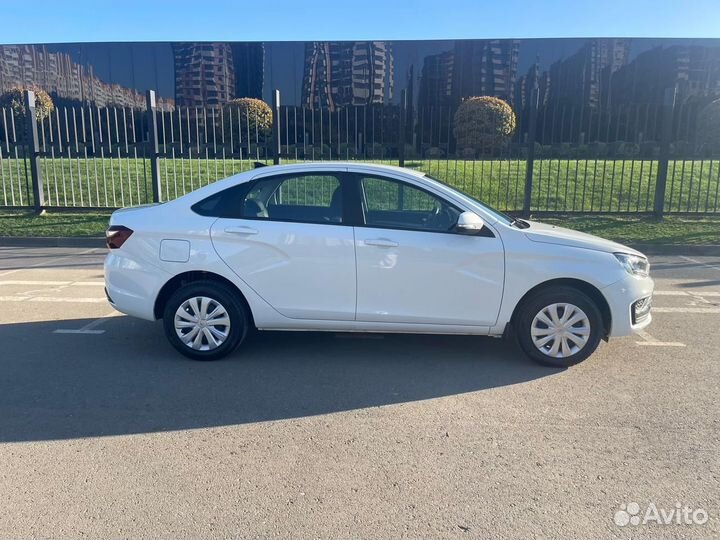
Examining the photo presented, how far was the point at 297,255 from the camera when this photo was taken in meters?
4.73

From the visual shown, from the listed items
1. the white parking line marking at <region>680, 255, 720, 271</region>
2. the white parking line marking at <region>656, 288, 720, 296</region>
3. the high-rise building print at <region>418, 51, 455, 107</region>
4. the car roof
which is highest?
the high-rise building print at <region>418, 51, 455, 107</region>

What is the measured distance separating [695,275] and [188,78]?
24.8 metres

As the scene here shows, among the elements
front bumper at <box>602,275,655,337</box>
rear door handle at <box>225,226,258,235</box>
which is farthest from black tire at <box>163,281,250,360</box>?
front bumper at <box>602,275,655,337</box>

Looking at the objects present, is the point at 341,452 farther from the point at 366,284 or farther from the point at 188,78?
the point at 188,78

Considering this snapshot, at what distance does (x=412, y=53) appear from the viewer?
1067 inches

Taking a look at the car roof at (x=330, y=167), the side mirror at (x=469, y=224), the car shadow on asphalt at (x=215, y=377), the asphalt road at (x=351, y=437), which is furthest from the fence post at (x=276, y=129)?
the side mirror at (x=469, y=224)

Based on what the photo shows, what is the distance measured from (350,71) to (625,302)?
24653 mm

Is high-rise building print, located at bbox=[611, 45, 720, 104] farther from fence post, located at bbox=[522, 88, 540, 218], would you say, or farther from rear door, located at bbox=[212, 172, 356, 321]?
rear door, located at bbox=[212, 172, 356, 321]

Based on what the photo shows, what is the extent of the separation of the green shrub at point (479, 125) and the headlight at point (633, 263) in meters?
10.7

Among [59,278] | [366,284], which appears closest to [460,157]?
[59,278]

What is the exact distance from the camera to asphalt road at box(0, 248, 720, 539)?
112 inches

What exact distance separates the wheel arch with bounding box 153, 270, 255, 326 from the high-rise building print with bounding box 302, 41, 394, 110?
77.5 ft

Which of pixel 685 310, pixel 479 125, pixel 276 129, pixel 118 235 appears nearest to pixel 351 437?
pixel 118 235

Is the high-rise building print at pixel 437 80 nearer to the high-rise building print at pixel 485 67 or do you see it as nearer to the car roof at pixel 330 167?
the high-rise building print at pixel 485 67
